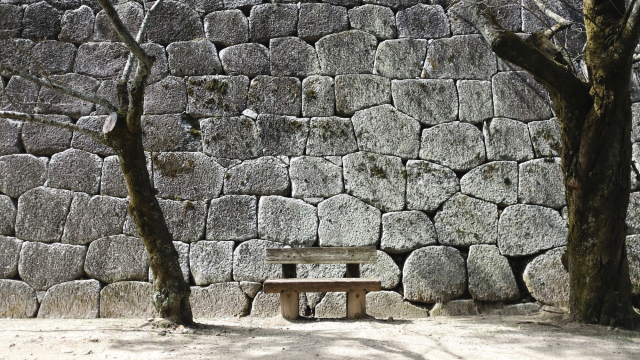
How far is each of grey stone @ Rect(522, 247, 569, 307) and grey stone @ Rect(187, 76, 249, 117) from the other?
300cm

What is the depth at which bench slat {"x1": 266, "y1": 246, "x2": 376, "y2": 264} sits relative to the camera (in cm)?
465

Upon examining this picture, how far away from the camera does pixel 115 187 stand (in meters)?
5.16

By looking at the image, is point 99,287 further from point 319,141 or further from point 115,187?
point 319,141

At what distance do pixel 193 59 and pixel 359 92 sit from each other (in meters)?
1.60

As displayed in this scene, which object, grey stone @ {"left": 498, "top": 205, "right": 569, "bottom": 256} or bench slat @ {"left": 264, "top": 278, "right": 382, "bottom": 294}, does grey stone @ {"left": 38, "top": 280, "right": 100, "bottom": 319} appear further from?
grey stone @ {"left": 498, "top": 205, "right": 569, "bottom": 256}

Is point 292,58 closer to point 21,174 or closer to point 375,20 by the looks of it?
point 375,20

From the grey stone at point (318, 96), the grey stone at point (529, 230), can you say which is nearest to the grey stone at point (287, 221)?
the grey stone at point (318, 96)

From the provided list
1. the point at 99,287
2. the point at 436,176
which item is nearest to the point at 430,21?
the point at 436,176

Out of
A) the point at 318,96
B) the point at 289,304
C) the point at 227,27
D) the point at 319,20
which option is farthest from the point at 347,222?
the point at 227,27

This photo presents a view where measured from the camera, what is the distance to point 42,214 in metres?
5.16

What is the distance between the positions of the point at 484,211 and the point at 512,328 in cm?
132

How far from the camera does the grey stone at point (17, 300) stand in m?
5.02

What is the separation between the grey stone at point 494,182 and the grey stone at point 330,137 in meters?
1.09

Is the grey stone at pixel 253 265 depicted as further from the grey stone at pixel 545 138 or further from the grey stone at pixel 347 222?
the grey stone at pixel 545 138
